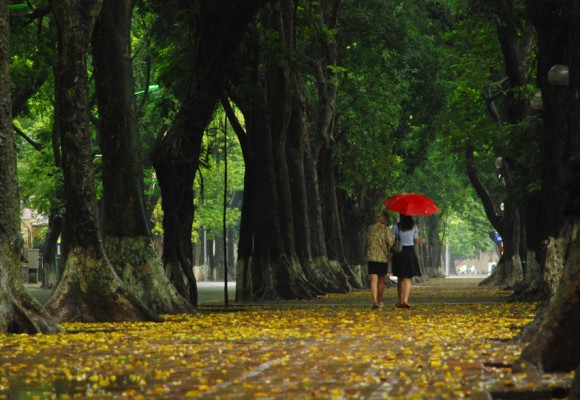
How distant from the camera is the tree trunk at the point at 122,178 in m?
22.3

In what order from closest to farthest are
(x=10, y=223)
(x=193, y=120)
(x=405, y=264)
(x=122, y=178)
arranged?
(x=10, y=223) < (x=122, y=178) < (x=193, y=120) < (x=405, y=264)

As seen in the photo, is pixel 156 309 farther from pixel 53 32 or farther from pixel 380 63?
pixel 380 63

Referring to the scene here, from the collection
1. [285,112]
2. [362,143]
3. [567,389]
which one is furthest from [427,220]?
[567,389]

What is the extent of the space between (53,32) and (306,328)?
45.3ft

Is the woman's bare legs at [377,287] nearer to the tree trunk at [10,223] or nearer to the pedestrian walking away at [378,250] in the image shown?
the pedestrian walking away at [378,250]

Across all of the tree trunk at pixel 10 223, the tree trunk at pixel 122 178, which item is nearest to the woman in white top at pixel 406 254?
Answer: the tree trunk at pixel 122 178

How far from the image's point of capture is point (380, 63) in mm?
44156

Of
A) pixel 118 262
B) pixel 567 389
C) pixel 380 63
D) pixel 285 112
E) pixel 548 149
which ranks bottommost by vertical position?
pixel 567 389

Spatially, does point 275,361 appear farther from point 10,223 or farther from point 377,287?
point 377,287

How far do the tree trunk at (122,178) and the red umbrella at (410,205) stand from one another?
16.7ft

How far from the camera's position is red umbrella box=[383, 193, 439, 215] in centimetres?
2561

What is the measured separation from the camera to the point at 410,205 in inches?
1016

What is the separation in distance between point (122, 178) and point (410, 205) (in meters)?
6.04

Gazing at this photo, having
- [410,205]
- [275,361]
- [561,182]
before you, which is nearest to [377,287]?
[410,205]
